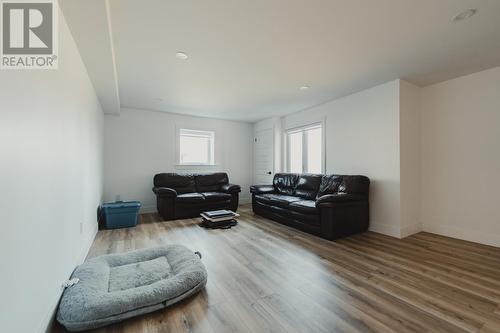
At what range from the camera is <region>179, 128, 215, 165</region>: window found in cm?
577

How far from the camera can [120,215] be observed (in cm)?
392

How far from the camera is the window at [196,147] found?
5.77 m

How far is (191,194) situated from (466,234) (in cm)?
477

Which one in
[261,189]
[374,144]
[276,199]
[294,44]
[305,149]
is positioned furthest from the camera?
[305,149]

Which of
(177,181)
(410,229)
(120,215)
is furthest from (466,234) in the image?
(120,215)

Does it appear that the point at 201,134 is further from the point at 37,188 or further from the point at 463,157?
the point at 463,157

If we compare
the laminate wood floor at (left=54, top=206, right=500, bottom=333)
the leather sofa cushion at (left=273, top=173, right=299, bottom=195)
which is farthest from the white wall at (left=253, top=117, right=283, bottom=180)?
the laminate wood floor at (left=54, top=206, right=500, bottom=333)

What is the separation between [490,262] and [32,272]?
4.19 meters

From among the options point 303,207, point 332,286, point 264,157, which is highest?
point 264,157

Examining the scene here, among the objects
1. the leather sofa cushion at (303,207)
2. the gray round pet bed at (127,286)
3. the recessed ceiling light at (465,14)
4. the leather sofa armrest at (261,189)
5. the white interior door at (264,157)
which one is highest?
the recessed ceiling light at (465,14)

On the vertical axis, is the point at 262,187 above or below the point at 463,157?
below

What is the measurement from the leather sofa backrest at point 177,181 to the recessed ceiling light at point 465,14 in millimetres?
4968

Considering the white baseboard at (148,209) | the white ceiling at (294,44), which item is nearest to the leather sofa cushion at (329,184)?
the white ceiling at (294,44)

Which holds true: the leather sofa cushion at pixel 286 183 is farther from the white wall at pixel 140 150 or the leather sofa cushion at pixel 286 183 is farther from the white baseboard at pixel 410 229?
the white baseboard at pixel 410 229
